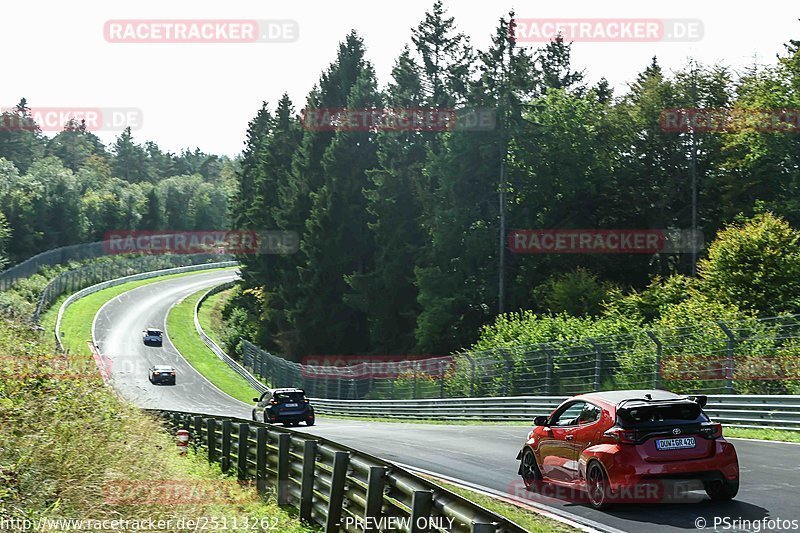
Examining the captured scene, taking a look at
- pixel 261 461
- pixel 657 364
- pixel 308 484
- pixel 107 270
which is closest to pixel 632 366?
pixel 657 364

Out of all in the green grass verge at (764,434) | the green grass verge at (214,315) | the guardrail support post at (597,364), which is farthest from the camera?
the green grass verge at (214,315)

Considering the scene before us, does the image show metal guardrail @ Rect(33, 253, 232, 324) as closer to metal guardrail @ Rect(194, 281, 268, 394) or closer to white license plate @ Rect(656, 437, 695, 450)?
metal guardrail @ Rect(194, 281, 268, 394)

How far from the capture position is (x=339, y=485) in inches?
431

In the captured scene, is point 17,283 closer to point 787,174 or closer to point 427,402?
point 427,402

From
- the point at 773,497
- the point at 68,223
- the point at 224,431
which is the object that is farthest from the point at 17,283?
the point at 773,497

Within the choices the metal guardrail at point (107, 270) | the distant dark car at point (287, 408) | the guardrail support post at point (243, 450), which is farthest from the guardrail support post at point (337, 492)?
the metal guardrail at point (107, 270)

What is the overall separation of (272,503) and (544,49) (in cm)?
7040

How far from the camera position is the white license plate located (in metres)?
11.3

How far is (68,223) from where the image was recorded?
124688 millimetres

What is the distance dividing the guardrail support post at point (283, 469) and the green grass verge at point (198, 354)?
5075 centimetres

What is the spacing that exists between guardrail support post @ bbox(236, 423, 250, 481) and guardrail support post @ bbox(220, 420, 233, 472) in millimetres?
1260

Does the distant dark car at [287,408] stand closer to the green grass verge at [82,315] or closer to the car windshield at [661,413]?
the car windshield at [661,413]

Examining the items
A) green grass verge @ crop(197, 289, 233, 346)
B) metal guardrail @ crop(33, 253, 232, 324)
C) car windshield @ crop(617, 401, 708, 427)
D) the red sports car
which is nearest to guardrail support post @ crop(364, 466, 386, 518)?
the red sports car

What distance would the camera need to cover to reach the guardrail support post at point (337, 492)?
10.9 metres
